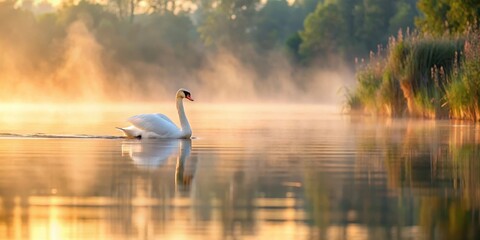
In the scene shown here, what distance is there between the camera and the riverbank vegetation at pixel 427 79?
2641 centimetres

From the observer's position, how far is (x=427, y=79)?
97.0 ft

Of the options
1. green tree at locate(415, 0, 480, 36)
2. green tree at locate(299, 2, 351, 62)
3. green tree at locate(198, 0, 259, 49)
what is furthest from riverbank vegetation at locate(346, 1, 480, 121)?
green tree at locate(198, 0, 259, 49)

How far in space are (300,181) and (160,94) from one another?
64.5 metres

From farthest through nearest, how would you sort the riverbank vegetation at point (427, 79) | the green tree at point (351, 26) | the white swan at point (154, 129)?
the green tree at point (351, 26) < the riverbank vegetation at point (427, 79) < the white swan at point (154, 129)

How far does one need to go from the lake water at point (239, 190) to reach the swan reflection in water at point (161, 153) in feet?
0.06

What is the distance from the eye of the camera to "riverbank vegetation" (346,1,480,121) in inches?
1040

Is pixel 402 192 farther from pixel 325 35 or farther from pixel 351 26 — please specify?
pixel 351 26

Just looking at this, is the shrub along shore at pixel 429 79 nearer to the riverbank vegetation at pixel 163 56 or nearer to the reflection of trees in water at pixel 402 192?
the reflection of trees in water at pixel 402 192

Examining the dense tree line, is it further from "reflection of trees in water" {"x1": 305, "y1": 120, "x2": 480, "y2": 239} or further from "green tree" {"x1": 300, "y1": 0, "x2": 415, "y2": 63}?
"reflection of trees in water" {"x1": 305, "y1": 120, "x2": 480, "y2": 239}

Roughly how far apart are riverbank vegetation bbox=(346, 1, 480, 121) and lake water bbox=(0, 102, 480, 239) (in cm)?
835

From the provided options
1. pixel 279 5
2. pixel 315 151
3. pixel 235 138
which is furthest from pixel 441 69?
pixel 279 5

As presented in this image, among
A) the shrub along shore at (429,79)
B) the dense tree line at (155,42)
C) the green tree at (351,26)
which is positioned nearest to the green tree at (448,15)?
the shrub along shore at (429,79)

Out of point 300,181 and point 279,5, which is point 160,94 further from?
point 300,181

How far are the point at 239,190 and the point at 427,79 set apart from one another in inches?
782
